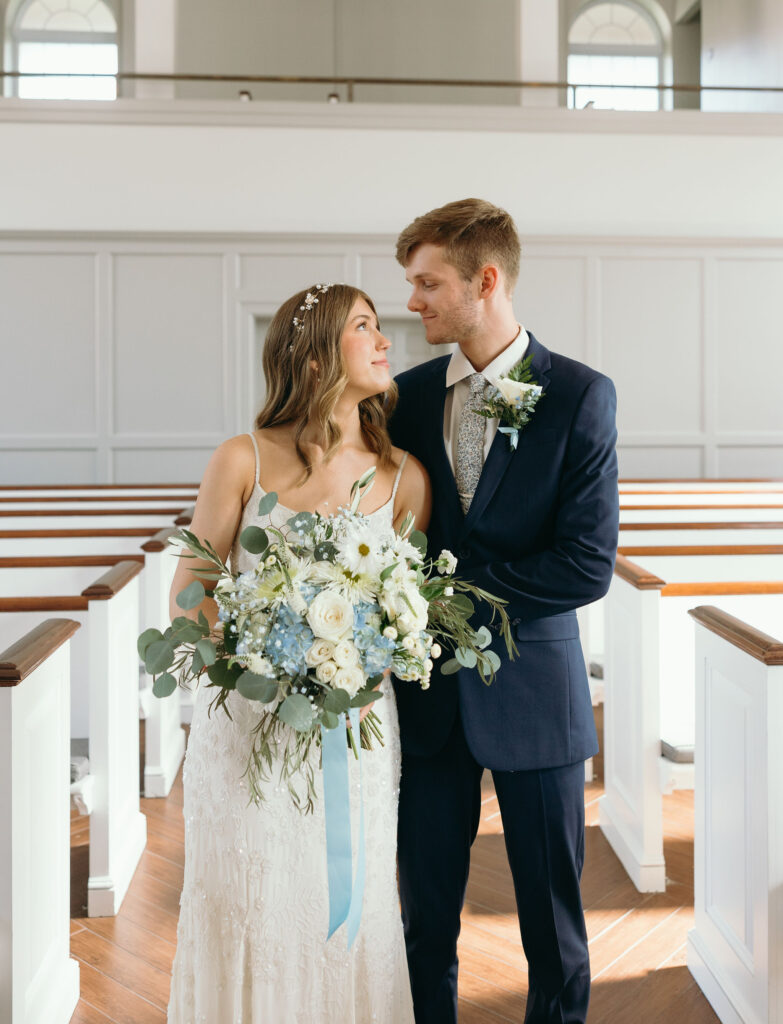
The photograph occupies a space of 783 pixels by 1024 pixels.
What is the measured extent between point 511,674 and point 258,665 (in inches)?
26.6

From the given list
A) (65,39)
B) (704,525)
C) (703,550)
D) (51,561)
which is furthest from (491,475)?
(65,39)

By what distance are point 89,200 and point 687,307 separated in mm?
5690

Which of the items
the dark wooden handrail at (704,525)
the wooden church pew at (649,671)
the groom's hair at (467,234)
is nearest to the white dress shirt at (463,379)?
the groom's hair at (467,234)

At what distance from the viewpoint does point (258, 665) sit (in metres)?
1.41

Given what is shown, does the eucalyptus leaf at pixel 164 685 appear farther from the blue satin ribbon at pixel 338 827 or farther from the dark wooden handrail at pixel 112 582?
the dark wooden handrail at pixel 112 582

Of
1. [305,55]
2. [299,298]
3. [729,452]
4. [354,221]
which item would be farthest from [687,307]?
[299,298]

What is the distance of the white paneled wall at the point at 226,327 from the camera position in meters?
8.85

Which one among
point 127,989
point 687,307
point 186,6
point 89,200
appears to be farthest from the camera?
point 186,6

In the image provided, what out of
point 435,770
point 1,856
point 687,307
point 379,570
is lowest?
point 1,856

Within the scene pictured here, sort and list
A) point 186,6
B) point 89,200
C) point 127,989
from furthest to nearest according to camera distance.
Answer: point 186,6, point 89,200, point 127,989

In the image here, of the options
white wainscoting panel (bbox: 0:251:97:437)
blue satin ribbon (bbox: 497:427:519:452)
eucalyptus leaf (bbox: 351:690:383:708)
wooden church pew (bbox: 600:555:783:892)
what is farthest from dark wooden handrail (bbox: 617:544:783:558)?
white wainscoting panel (bbox: 0:251:97:437)

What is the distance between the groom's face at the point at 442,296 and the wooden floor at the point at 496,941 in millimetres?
1671

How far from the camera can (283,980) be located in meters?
1.72

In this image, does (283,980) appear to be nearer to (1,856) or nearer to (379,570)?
(1,856)
